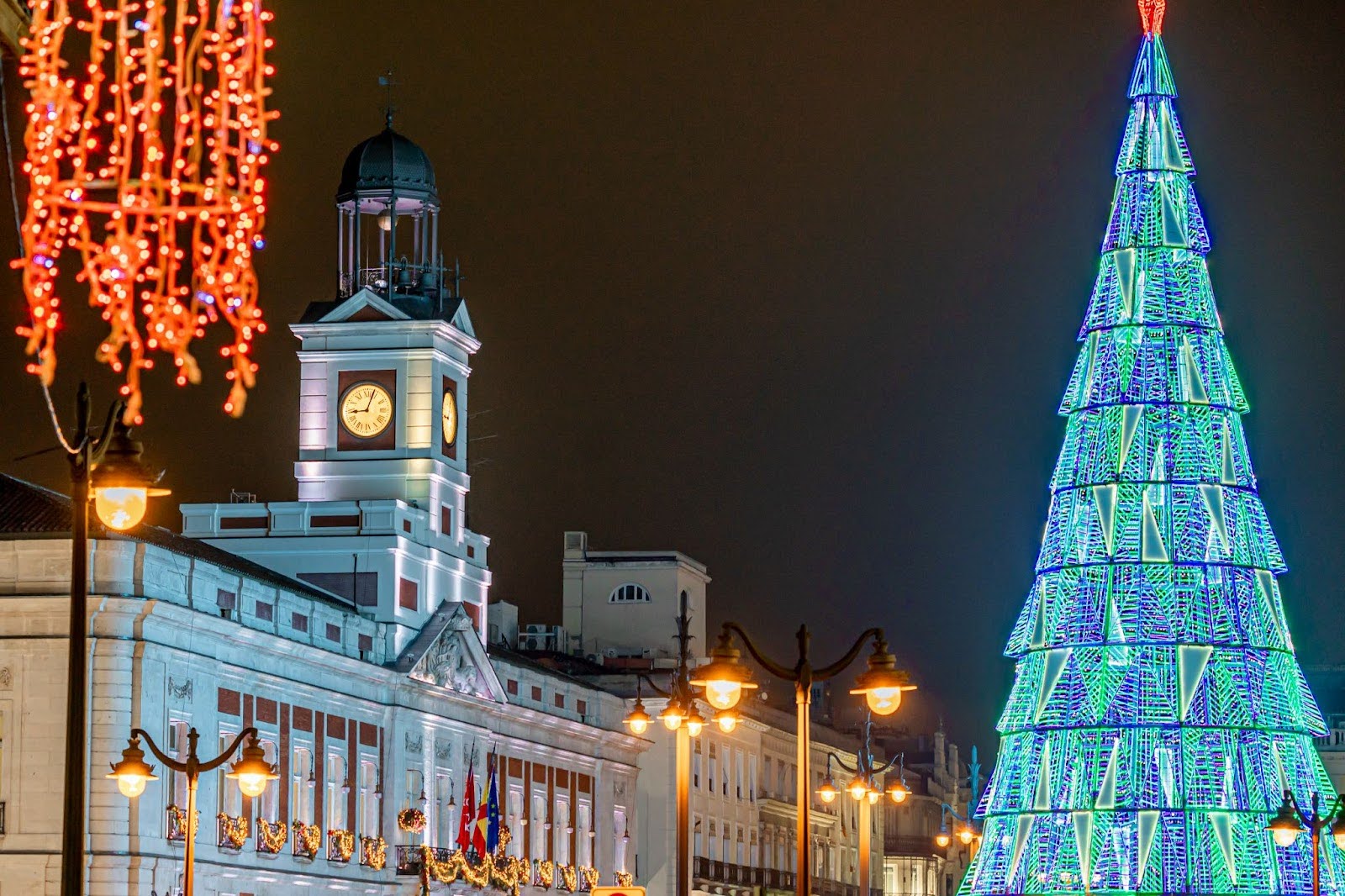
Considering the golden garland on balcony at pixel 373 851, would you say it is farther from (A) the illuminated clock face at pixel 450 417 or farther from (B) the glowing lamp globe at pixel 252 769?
(B) the glowing lamp globe at pixel 252 769

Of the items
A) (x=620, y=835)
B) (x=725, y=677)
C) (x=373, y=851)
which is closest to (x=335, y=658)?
(x=373, y=851)

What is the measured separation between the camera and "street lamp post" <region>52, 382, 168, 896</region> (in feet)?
67.6

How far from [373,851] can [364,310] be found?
53.1 ft

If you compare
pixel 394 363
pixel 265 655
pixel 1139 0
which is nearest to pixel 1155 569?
pixel 1139 0

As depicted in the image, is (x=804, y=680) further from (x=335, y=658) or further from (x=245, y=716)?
(x=335, y=658)

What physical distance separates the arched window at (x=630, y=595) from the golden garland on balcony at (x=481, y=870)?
90.9ft

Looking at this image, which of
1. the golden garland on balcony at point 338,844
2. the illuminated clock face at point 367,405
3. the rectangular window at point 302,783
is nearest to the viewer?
the rectangular window at point 302,783

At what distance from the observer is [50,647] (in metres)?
55.3

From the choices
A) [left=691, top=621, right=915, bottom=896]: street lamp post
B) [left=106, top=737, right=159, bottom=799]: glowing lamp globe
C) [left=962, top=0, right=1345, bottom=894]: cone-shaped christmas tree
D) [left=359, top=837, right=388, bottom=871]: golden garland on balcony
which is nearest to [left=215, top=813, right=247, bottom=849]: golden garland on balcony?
[left=359, top=837, right=388, bottom=871]: golden garland on balcony

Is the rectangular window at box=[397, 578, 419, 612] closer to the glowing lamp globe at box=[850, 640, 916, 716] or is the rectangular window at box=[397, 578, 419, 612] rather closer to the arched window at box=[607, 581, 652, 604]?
the arched window at box=[607, 581, 652, 604]

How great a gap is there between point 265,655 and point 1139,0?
84.6 ft

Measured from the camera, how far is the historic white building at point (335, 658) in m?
55.0

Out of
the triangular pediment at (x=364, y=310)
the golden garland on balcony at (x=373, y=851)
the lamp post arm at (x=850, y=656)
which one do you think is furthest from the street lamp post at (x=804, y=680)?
the triangular pediment at (x=364, y=310)

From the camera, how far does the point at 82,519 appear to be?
21.5 meters
